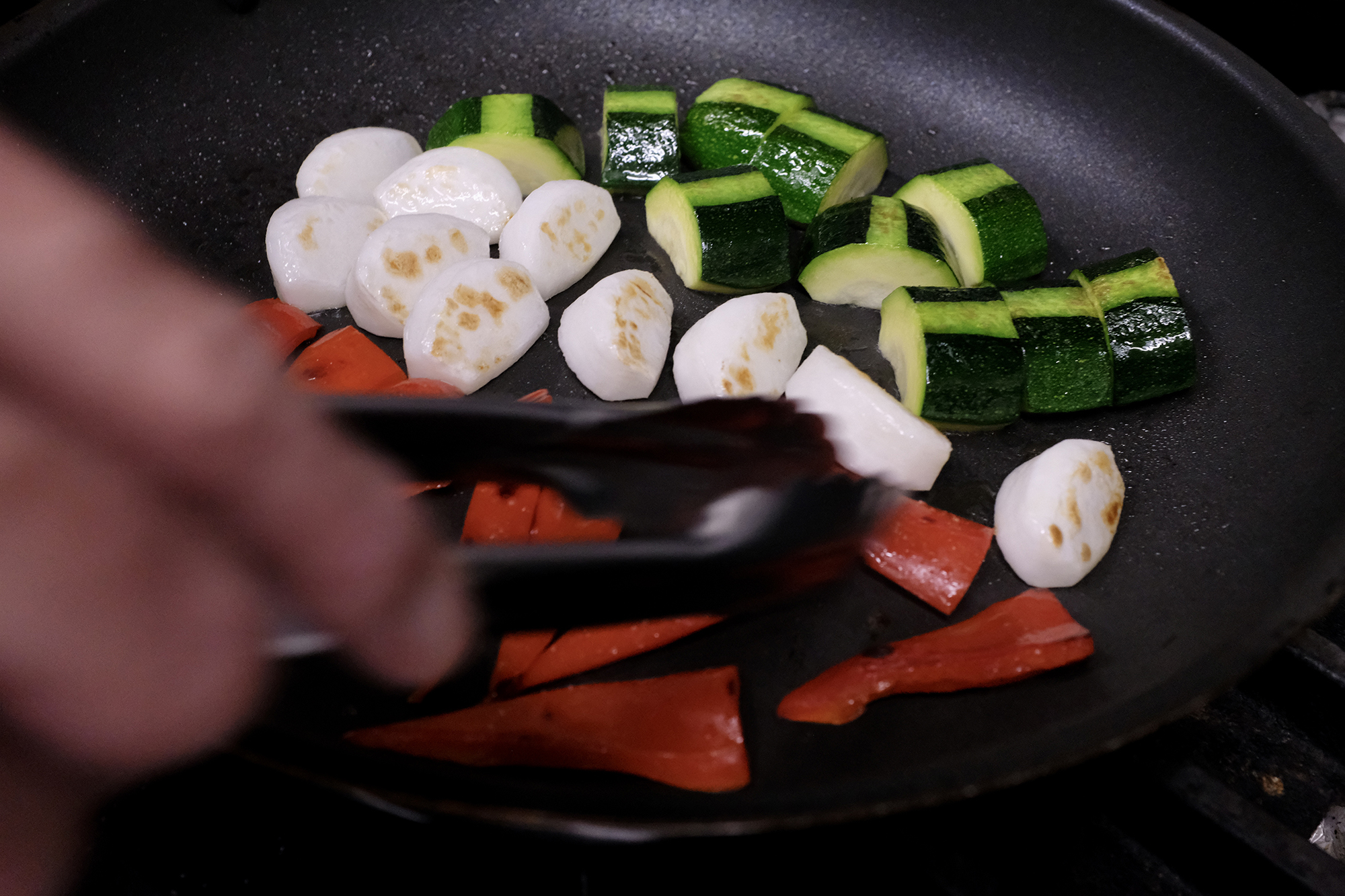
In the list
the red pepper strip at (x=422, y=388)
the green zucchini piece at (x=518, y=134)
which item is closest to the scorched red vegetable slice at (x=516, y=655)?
the red pepper strip at (x=422, y=388)

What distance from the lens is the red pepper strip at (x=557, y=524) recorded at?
1.76m

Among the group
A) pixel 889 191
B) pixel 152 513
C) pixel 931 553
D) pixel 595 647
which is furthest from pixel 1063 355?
pixel 152 513

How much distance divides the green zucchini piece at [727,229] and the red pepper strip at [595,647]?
102 cm

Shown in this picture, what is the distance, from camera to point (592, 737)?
146 centimetres

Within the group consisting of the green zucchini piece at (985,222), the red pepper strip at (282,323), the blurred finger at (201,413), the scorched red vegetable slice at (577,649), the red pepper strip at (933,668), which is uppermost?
the green zucchini piece at (985,222)

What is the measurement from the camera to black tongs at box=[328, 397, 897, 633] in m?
1.20

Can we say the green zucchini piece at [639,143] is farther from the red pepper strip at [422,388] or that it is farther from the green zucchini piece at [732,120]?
the red pepper strip at [422,388]

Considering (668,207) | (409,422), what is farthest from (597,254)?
(409,422)

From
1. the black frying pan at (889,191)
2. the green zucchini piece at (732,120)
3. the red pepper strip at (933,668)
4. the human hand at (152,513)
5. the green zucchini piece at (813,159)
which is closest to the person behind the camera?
the human hand at (152,513)

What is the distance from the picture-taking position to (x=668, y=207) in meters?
2.39

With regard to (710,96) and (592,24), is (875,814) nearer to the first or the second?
(710,96)

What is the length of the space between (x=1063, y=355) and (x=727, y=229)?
2.90 ft

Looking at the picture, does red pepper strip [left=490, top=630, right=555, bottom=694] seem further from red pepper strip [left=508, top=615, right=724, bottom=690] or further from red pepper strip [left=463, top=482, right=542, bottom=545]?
red pepper strip [left=463, top=482, right=542, bottom=545]

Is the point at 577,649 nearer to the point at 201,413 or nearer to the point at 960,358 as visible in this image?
the point at 201,413
